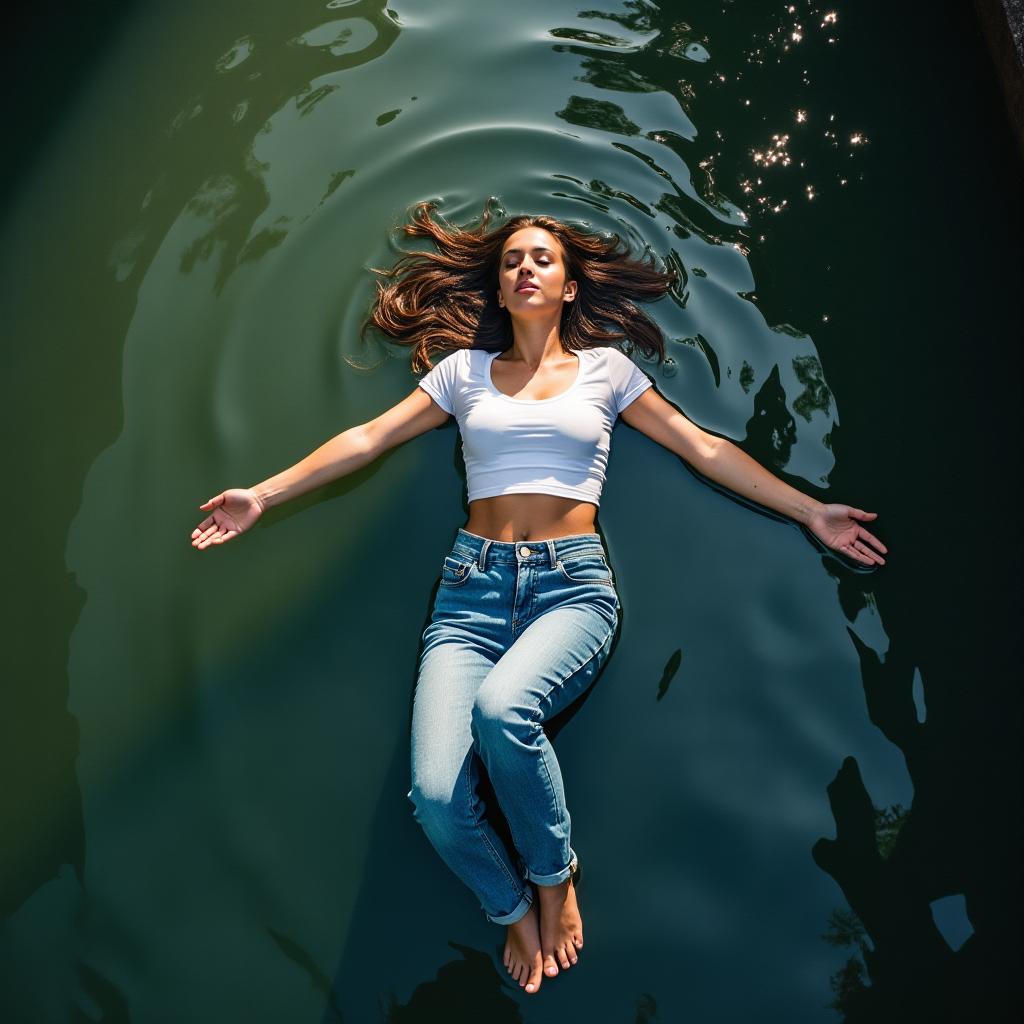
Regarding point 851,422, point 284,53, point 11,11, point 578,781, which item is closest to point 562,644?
point 578,781

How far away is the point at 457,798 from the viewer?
2.53 metres

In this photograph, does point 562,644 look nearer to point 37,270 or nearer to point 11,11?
point 37,270

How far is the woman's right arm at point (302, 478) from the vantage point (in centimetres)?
312

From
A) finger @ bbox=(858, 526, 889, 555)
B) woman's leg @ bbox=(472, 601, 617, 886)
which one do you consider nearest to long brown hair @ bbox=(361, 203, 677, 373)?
finger @ bbox=(858, 526, 889, 555)

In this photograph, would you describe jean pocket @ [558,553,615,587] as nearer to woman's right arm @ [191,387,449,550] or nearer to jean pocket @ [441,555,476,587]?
jean pocket @ [441,555,476,587]

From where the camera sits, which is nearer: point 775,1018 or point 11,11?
point 775,1018

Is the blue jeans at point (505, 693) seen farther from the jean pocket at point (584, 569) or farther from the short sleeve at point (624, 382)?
the short sleeve at point (624, 382)

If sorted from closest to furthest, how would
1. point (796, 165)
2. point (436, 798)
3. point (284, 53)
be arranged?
point (436, 798) < point (796, 165) < point (284, 53)

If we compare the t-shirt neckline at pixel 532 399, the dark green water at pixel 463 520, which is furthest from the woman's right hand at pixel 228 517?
the t-shirt neckline at pixel 532 399

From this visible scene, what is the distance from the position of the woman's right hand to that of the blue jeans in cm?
70

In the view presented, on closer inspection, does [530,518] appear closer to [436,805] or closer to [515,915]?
[436,805]

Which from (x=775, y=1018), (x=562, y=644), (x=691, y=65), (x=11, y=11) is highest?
(x=11, y=11)

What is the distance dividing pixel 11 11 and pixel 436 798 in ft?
12.7

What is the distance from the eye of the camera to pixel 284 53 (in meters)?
3.97
